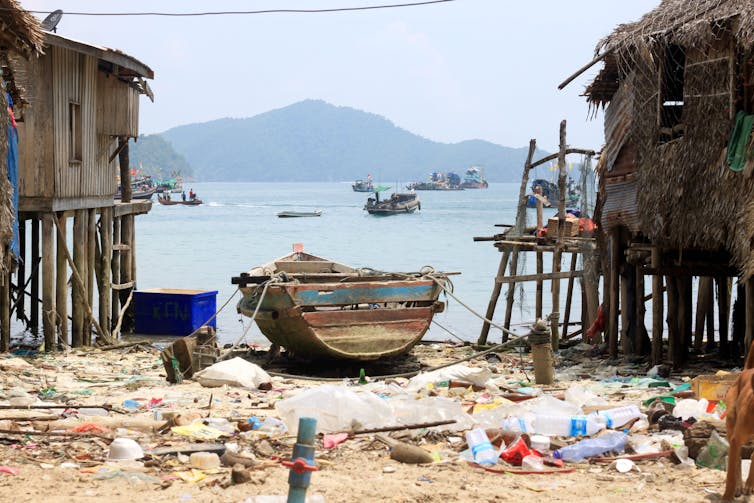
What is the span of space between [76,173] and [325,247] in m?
47.0

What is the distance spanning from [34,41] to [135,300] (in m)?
8.84

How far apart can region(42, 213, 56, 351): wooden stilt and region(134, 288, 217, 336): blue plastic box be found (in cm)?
400

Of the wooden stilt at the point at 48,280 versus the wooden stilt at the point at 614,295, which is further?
the wooden stilt at the point at 48,280

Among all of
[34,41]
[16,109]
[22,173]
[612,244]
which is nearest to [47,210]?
[22,173]

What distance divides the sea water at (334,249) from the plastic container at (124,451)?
373 inches

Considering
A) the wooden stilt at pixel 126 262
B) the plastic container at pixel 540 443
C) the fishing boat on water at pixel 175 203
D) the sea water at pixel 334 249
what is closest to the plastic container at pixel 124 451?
the plastic container at pixel 540 443

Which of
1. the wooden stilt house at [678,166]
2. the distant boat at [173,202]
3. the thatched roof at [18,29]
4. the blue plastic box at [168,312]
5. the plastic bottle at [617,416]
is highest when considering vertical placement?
the thatched roof at [18,29]

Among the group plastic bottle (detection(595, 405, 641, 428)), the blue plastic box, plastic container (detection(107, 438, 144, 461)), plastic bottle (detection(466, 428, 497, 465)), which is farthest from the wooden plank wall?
plastic bottle (detection(595, 405, 641, 428))

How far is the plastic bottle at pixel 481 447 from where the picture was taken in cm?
768

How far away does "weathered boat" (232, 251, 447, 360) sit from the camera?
13875 mm

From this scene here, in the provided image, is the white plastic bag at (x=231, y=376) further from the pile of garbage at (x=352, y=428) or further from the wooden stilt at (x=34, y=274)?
the wooden stilt at (x=34, y=274)

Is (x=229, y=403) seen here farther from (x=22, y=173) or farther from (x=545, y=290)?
(x=545, y=290)

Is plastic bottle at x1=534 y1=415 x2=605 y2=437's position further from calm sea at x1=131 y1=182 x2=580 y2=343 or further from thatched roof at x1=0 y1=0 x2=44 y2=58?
calm sea at x1=131 y1=182 x2=580 y2=343

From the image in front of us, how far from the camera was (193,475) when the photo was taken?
7.15m
